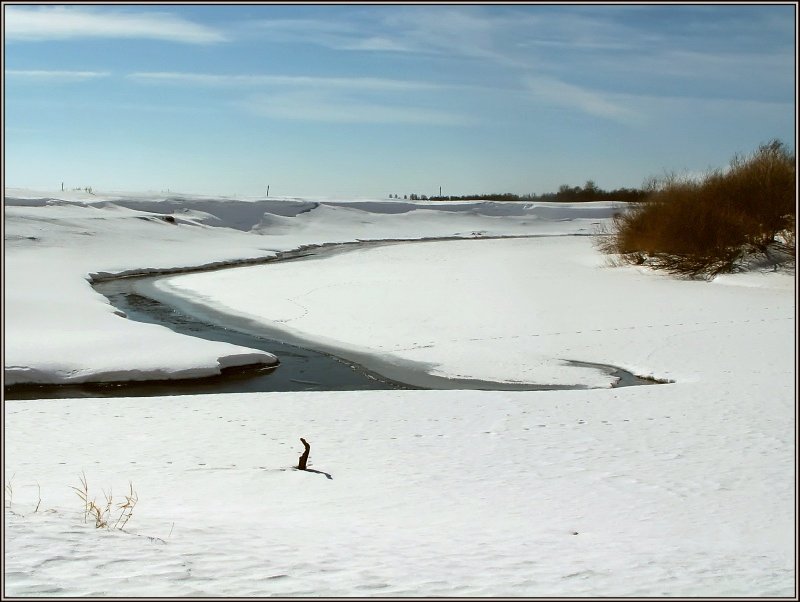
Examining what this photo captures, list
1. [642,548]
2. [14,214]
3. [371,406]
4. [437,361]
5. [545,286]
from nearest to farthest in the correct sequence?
1. [642,548]
2. [371,406]
3. [437,361]
4. [545,286]
5. [14,214]

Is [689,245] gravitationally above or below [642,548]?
above

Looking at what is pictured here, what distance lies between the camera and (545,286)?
21.8 metres

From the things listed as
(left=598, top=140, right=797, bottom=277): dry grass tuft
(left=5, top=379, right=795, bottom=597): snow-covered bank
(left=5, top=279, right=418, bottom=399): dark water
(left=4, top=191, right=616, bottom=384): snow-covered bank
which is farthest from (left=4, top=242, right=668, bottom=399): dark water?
(left=598, top=140, right=797, bottom=277): dry grass tuft

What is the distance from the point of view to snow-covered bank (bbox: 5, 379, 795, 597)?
13.5 feet

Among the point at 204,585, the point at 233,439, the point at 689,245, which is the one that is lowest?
the point at 233,439

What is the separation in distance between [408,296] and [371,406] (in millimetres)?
10461

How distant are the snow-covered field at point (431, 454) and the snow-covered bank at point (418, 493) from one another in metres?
0.03

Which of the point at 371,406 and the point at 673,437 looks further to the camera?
the point at 371,406

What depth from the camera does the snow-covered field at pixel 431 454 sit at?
4238 mm

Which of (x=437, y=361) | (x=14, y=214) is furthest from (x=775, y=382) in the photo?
(x=14, y=214)

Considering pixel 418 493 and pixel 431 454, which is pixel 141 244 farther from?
pixel 418 493

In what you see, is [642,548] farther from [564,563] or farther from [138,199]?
[138,199]

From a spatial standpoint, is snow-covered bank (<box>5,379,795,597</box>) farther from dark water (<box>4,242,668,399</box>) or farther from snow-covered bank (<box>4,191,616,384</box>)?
snow-covered bank (<box>4,191,616,384</box>)

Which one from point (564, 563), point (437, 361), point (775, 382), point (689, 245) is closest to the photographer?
point (564, 563)
